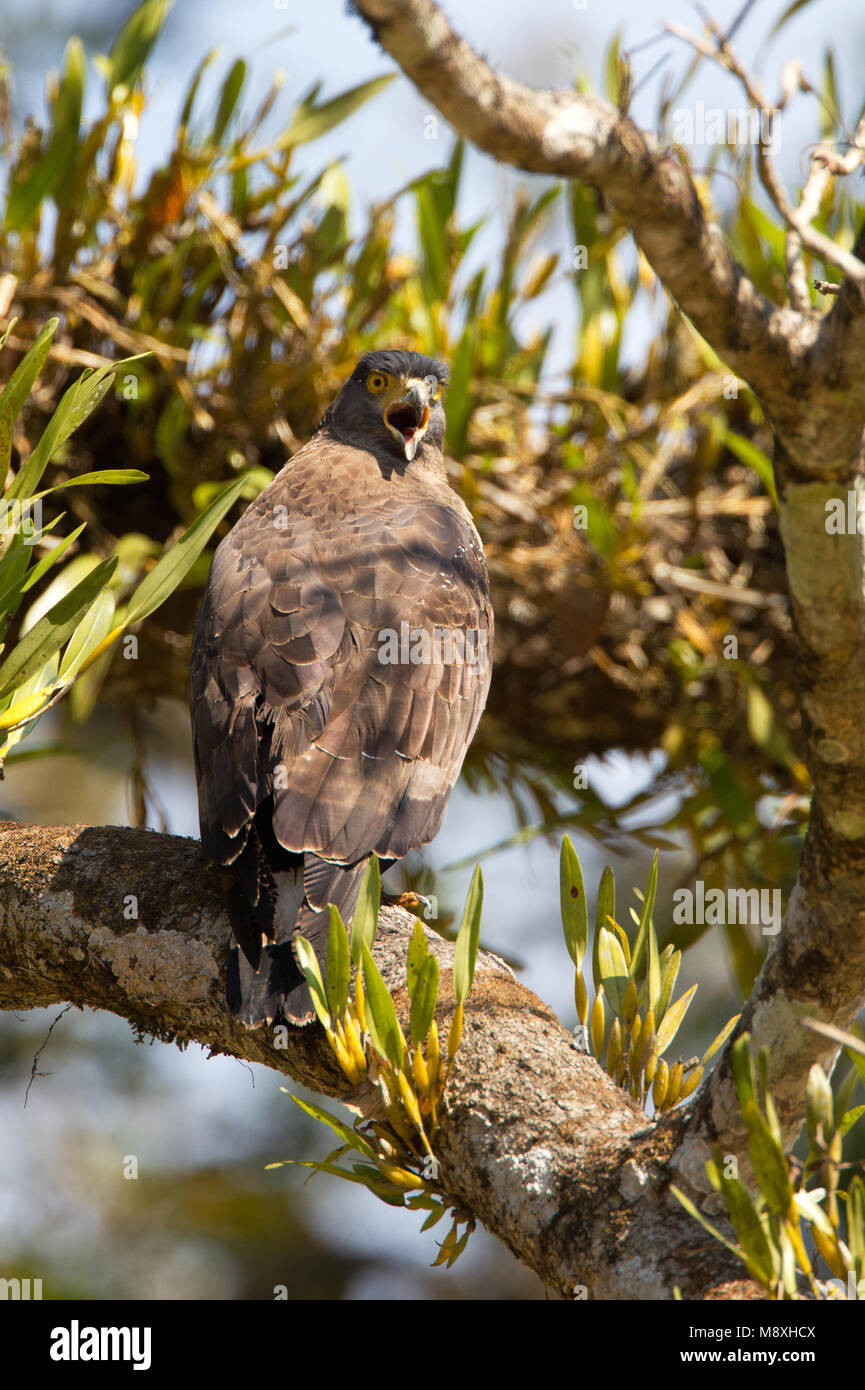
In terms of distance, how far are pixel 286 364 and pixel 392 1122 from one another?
2.82m

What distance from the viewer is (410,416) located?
3824 mm

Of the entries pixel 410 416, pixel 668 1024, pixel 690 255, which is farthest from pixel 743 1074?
pixel 410 416

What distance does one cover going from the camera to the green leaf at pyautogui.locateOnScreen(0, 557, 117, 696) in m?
2.31

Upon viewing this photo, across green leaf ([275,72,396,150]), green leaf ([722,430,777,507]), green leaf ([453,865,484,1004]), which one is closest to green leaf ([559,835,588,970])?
Answer: green leaf ([453,865,484,1004])

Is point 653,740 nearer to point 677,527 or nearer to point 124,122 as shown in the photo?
point 677,527

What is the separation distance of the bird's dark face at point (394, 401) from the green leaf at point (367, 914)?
197 cm

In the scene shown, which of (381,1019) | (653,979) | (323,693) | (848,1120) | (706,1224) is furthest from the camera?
(323,693)

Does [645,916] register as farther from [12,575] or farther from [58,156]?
[58,156]

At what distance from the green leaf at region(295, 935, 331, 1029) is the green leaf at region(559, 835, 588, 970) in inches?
20.3

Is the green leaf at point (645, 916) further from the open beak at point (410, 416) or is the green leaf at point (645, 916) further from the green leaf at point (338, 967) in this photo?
the open beak at point (410, 416)

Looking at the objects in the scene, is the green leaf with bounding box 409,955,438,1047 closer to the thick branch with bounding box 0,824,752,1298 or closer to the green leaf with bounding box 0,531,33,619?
the thick branch with bounding box 0,824,752,1298

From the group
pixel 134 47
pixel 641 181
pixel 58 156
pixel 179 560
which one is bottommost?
pixel 179 560

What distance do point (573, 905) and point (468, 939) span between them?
394 mm
